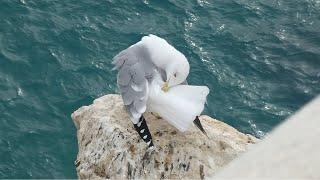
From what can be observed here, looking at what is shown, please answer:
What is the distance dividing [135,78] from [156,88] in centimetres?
29

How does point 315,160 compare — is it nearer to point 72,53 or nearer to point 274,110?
point 274,110

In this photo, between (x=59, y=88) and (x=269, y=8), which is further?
(x=269, y=8)

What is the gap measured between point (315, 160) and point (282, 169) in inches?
4.0

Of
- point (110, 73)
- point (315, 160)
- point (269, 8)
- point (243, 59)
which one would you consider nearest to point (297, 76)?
point (243, 59)

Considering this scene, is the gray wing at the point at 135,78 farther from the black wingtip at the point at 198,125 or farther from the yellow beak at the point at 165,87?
the black wingtip at the point at 198,125

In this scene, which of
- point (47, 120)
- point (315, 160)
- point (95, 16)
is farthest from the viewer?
point (95, 16)

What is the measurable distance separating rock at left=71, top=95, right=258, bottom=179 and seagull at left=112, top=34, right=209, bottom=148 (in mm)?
180

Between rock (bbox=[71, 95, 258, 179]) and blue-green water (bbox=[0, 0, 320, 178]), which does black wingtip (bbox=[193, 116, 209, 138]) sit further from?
blue-green water (bbox=[0, 0, 320, 178])

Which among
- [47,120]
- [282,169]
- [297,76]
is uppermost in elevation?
[282,169]

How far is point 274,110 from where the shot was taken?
13234 millimetres

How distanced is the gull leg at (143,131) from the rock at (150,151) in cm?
14

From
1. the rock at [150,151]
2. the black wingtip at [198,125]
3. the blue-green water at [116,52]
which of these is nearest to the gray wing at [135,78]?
the rock at [150,151]

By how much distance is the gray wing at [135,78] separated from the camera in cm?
691

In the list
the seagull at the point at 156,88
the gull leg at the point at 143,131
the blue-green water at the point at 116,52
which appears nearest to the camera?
Result: the gull leg at the point at 143,131
